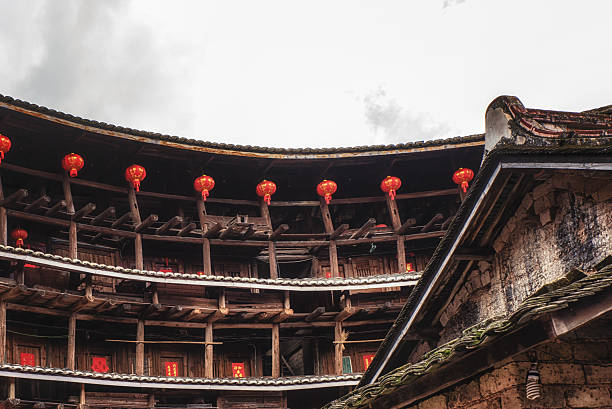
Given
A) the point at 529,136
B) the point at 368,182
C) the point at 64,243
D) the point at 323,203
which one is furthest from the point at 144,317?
the point at 529,136

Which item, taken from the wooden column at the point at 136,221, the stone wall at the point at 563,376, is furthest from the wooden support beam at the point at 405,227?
the stone wall at the point at 563,376

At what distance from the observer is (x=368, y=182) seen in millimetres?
27203

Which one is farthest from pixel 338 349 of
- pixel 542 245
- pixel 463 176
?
pixel 542 245

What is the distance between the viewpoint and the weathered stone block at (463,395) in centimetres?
761

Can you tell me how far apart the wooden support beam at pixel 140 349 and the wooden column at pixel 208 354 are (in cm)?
188

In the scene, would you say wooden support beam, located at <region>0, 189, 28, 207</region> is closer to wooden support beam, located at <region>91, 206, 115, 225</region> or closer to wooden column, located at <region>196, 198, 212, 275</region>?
wooden support beam, located at <region>91, 206, 115, 225</region>

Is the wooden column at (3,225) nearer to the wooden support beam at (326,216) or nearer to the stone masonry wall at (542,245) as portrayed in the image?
the wooden support beam at (326,216)

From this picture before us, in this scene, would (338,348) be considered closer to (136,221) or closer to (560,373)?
(136,221)

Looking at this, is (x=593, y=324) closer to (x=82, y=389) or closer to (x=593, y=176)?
(x=593, y=176)

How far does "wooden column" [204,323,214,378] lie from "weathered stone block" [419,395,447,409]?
1483cm

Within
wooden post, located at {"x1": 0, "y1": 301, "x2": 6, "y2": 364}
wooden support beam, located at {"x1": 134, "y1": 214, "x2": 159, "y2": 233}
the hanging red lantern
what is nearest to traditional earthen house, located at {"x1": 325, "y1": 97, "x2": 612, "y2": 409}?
wooden post, located at {"x1": 0, "y1": 301, "x2": 6, "y2": 364}

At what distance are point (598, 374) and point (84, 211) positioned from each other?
1739 centimetres

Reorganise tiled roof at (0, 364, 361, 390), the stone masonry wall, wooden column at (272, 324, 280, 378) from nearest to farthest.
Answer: the stone masonry wall → tiled roof at (0, 364, 361, 390) → wooden column at (272, 324, 280, 378)

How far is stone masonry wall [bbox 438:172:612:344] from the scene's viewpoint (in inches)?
336
